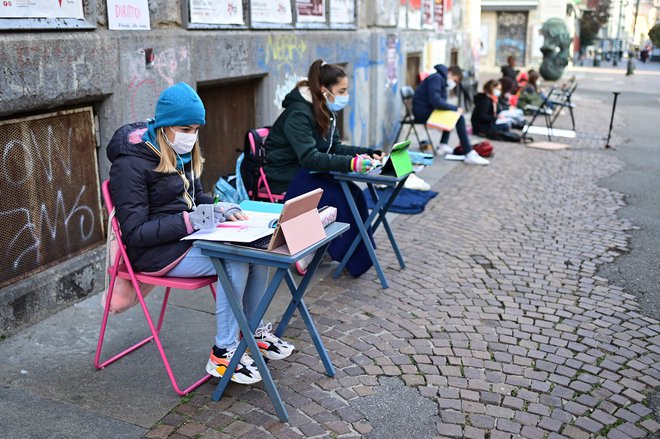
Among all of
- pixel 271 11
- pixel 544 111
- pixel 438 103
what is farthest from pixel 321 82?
pixel 544 111

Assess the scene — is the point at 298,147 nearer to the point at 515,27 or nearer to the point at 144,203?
the point at 144,203

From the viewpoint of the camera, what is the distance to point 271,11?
7344 millimetres

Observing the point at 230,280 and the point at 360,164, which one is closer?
the point at 230,280

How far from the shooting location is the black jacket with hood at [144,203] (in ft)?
11.0

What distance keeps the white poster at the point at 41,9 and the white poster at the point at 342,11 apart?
4798 mm

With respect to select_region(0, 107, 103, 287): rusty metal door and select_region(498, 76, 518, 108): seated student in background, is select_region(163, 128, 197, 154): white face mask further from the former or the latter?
select_region(498, 76, 518, 108): seated student in background

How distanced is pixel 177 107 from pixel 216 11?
328 centimetres

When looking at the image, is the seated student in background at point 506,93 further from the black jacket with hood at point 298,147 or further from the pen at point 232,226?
the pen at point 232,226

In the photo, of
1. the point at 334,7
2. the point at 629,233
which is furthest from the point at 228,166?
the point at 629,233

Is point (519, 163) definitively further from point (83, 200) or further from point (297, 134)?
point (83, 200)

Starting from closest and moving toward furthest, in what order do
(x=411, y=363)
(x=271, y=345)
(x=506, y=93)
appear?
(x=271, y=345) → (x=411, y=363) → (x=506, y=93)

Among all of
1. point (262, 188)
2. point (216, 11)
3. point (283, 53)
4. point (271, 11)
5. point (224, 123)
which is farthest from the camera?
point (283, 53)

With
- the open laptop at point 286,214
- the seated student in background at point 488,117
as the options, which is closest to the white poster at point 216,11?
the open laptop at point 286,214

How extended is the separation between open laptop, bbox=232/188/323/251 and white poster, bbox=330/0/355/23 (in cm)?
620
